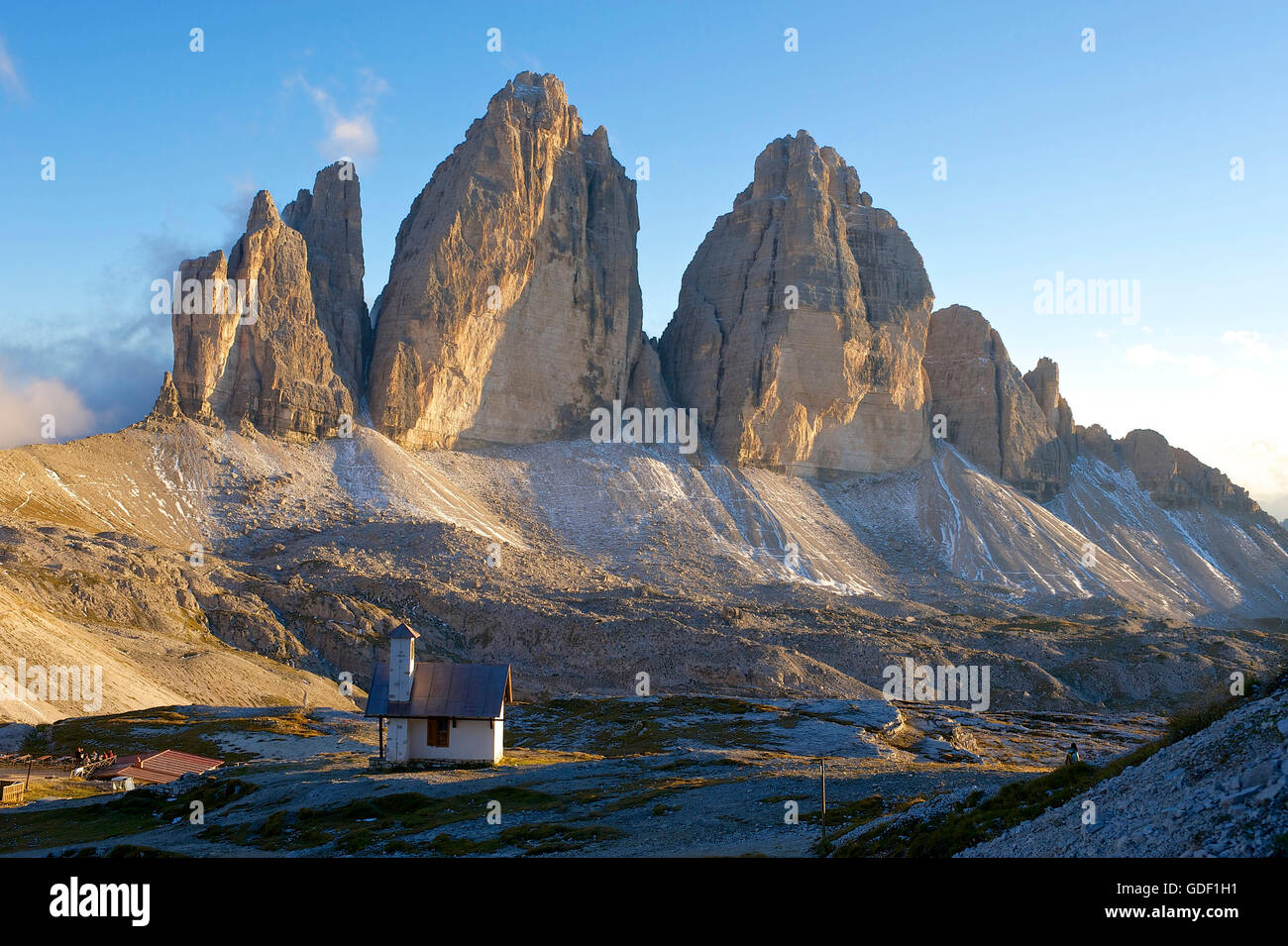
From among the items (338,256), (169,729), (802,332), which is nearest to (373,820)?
(169,729)

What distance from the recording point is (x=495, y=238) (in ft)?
493

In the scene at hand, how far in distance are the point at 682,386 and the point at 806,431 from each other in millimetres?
21497

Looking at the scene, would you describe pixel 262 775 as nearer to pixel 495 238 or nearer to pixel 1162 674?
pixel 1162 674

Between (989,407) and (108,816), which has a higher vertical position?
(989,407)

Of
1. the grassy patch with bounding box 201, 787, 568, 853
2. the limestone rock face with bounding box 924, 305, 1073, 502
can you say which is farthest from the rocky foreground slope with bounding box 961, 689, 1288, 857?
the limestone rock face with bounding box 924, 305, 1073, 502

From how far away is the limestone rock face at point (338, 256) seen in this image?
14738 cm

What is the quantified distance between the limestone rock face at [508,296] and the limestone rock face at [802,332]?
1472 centimetres

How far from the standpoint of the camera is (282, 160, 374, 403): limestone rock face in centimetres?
14738

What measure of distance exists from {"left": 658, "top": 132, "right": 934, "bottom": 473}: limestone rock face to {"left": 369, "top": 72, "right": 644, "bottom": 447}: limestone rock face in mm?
14721

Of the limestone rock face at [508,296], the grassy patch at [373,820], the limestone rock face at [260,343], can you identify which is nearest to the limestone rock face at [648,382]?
the limestone rock face at [508,296]

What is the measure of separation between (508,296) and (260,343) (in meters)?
35.6

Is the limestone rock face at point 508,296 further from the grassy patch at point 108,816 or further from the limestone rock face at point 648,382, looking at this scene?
the grassy patch at point 108,816

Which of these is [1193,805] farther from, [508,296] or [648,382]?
[648,382]

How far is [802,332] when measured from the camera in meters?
169
